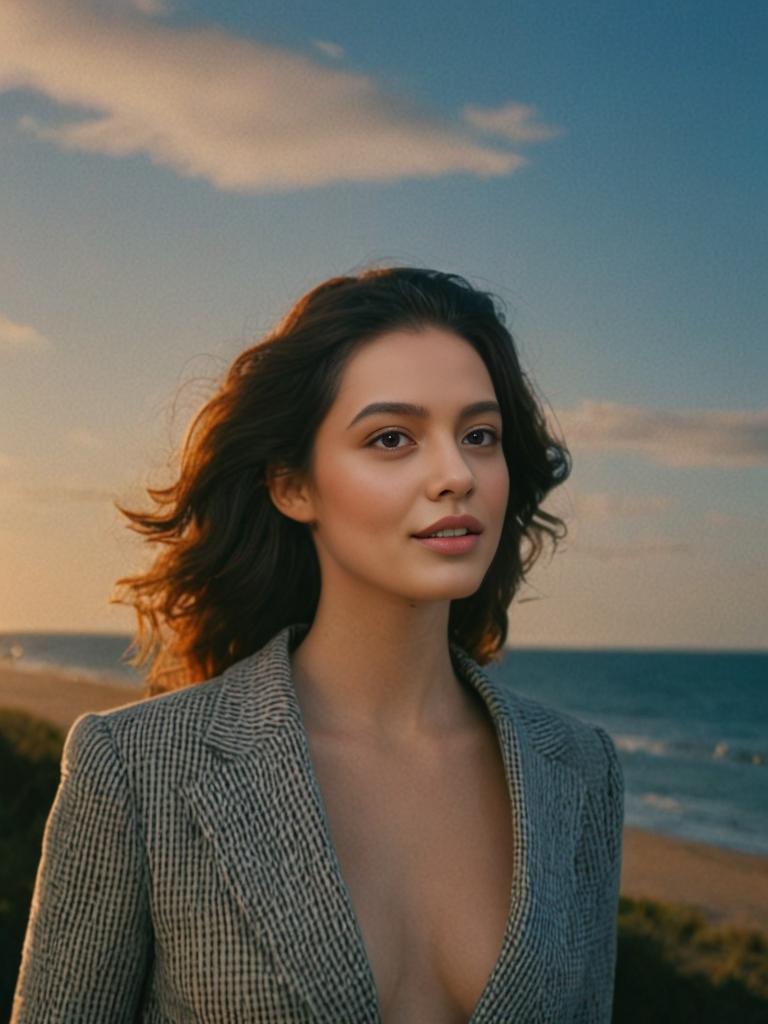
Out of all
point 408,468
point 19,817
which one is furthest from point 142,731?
point 19,817

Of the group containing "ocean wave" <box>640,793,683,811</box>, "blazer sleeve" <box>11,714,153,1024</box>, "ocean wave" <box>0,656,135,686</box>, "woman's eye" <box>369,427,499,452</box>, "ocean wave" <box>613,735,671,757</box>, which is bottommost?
"ocean wave" <box>0,656,135,686</box>

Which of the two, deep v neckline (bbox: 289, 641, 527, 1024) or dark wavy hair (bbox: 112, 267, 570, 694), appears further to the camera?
dark wavy hair (bbox: 112, 267, 570, 694)

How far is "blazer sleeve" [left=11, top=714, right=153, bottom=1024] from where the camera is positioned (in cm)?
225

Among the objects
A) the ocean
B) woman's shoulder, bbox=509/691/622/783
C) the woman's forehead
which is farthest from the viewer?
the ocean

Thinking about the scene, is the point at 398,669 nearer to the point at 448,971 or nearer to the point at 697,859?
the point at 448,971

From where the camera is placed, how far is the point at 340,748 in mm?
2555

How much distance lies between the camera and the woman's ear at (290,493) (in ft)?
8.62

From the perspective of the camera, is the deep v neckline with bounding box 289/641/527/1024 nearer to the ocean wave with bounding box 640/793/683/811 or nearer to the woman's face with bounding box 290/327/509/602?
the woman's face with bounding box 290/327/509/602

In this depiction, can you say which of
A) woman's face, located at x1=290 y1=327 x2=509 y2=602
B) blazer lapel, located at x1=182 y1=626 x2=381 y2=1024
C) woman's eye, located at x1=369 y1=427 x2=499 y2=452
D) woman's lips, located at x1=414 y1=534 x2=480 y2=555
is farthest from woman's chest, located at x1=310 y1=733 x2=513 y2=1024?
woman's eye, located at x1=369 y1=427 x2=499 y2=452

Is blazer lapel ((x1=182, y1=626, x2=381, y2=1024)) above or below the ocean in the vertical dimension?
above

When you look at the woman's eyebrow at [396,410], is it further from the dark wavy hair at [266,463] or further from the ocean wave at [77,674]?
the ocean wave at [77,674]

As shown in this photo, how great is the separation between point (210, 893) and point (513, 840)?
2.12 feet

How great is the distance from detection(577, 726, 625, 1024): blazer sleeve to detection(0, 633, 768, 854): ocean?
44.3 inches

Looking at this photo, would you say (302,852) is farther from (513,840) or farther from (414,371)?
(414,371)
